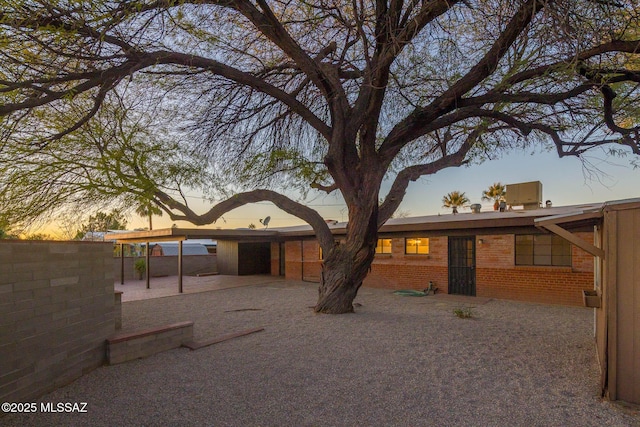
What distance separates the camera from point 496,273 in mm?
10664

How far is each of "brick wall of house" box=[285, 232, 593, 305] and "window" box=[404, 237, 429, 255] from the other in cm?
18

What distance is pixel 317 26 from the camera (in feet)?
22.9

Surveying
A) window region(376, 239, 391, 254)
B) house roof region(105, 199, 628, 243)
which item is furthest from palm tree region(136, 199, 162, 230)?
window region(376, 239, 391, 254)

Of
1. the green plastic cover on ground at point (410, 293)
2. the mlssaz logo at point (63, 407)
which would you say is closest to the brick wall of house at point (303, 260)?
the green plastic cover on ground at point (410, 293)

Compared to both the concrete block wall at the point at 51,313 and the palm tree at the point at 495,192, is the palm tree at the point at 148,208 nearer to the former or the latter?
the concrete block wall at the point at 51,313

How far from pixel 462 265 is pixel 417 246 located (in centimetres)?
177

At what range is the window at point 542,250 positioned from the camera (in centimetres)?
965

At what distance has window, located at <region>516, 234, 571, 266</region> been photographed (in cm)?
965

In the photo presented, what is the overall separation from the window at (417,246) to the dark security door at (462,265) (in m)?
0.97

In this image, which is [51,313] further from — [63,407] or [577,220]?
[577,220]

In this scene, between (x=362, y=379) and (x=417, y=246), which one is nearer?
(x=362, y=379)

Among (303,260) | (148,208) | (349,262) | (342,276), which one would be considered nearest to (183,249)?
(303,260)

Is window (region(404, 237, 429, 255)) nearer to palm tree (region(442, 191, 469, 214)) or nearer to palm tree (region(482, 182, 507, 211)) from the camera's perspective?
palm tree (region(482, 182, 507, 211))

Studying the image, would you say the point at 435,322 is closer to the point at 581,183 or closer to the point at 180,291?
the point at 581,183
